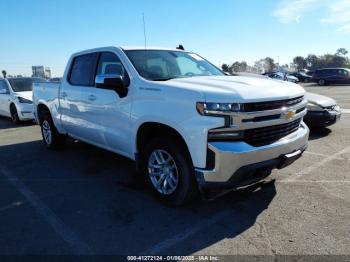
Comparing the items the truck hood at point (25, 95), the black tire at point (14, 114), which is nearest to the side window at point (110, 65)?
the truck hood at point (25, 95)

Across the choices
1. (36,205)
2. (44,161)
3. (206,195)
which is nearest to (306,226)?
(206,195)

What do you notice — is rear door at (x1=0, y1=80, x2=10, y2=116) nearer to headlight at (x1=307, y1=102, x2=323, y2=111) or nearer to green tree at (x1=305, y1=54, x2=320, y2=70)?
headlight at (x1=307, y1=102, x2=323, y2=111)

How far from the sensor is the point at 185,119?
356cm

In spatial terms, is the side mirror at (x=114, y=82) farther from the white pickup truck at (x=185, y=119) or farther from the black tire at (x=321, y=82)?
the black tire at (x=321, y=82)

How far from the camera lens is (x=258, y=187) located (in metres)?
4.63

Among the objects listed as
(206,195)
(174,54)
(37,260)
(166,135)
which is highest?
(174,54)

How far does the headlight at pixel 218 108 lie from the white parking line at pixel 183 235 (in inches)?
48.1

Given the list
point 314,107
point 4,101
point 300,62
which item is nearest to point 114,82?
point 314,107

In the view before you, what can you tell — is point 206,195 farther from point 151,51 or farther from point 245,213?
point 151,51

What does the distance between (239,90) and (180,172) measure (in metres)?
1.12

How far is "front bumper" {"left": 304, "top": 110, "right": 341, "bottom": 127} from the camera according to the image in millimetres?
7793

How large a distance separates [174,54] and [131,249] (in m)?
3.12

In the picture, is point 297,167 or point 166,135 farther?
point 297,167

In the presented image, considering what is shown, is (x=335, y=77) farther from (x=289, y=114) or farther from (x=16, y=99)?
(x=289, y=114)
